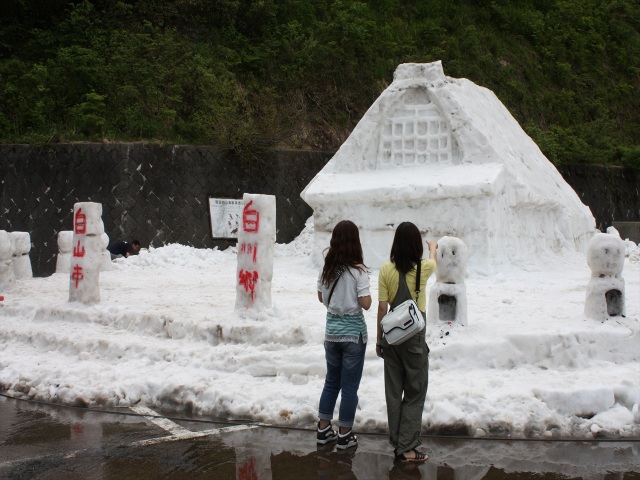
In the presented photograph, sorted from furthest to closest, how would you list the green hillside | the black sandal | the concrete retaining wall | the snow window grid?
1. the green hillside
2. the concrete retaining wall
3. the snow window grid
4. the black sandal

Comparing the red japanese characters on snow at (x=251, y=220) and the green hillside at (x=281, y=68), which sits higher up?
the green hillside at (x=281, y=68)

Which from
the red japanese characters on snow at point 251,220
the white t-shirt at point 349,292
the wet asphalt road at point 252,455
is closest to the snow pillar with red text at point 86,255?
the red japanese characters on snow at point 251,220

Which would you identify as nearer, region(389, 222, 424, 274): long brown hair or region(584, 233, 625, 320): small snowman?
region(389, 222, 424, 274): long brown hair

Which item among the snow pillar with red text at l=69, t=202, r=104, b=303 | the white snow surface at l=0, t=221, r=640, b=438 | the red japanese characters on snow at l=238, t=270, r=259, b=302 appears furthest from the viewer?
the snow pillar with red text at l=69, t=202, r=104, b=303

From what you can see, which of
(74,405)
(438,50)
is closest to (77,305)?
(74,405)

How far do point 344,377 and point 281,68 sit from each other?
54.9 ft

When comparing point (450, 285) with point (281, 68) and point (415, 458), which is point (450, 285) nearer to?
point (415, 458)

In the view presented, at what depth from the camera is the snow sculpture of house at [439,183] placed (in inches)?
465

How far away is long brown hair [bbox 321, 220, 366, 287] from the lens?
5.09 meters

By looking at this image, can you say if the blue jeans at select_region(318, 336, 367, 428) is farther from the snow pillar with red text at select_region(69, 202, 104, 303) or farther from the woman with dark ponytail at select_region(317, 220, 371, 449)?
the snow pillar with red text at select_region(69, 202, 104, 303)

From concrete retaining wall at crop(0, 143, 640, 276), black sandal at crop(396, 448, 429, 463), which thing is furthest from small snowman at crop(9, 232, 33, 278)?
black sandal at crop(396, 448, 429, 463)

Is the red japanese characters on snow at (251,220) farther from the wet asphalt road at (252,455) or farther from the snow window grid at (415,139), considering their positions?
the snow window grid at (415,139)

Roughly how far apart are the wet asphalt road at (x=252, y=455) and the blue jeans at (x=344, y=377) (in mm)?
270

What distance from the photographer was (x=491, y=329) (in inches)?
275
